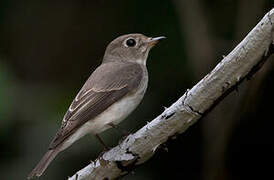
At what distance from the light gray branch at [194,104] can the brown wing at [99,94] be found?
0.45m

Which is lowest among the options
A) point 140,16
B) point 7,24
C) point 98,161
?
point 98,161

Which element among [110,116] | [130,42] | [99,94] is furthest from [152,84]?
[110,116]

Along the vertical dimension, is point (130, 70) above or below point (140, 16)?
below

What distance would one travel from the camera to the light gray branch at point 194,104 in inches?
132

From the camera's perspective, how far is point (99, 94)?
4.77 metres

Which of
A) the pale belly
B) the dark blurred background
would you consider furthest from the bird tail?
the dark blurred background

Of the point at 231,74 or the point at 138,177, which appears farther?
the point at 138,177

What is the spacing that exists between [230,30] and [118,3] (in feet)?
3.93

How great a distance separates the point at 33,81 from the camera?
7164mm

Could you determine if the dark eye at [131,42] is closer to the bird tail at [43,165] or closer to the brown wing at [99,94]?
the brown wing at [99,94]

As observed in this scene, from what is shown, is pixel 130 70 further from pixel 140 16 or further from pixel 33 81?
pixel 33 81

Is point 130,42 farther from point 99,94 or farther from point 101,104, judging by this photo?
point 101,104

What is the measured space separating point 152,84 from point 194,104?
9.03 ft

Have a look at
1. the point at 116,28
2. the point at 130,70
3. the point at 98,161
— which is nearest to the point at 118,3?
the point at 116,28
